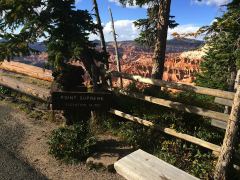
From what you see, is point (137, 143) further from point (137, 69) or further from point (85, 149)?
point (137, 69)

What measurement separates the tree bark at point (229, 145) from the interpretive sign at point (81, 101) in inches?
146

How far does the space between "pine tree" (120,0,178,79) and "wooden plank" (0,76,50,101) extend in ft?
15.4

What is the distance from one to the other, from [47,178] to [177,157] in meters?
3.22

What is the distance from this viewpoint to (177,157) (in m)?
8.02

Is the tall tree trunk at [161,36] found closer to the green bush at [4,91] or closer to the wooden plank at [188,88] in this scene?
the wooden plank at [188,88]

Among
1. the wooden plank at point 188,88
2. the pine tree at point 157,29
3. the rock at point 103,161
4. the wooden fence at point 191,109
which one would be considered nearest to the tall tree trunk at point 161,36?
the pine tree at point 157,29

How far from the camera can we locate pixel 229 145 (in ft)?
22.0

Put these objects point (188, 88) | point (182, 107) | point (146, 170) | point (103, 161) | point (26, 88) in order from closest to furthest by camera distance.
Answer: point (146, 170) < point (103, 161) < point (188, 88) < point (182, 107) < point (26, 88)

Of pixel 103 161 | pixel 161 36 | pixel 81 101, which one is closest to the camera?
pixel 103 161

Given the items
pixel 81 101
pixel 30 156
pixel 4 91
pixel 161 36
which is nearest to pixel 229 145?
pixel 81 101

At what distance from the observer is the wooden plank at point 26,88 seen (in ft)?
42.5

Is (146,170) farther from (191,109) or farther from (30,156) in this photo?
(30,156)

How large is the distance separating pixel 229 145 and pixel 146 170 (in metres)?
2.78

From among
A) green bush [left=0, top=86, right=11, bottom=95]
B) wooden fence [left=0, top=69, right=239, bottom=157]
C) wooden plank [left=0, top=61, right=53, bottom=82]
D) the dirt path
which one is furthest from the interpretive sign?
wooden plank [left=0, top=61, right=53, bottom=82]
